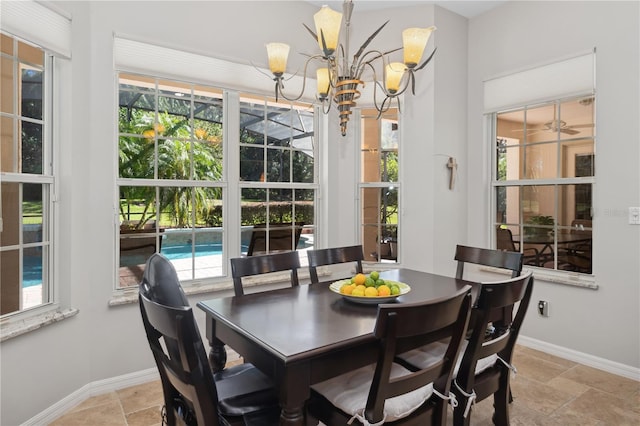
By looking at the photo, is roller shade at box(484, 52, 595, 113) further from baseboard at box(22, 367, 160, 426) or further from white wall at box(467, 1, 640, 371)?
baseboard at box(22, 367, 160, 426)

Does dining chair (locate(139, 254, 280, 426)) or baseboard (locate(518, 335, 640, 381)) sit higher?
dining chair (locate(139, 254, 280, 426))

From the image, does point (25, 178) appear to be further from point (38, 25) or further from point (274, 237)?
point (274, 237)

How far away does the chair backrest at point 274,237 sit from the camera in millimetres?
3523

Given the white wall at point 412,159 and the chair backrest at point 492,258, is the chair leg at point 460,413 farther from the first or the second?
the white wall at point 412,159

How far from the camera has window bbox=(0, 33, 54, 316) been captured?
2238 mm

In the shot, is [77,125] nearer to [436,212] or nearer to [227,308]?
[227,308]

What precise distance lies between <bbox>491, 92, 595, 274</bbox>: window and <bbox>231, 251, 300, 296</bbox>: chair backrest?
2334 mm

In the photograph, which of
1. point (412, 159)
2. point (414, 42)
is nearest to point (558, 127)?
point (412, 159)

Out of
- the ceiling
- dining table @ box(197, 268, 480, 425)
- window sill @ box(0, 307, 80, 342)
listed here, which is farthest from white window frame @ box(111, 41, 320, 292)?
dining table @ box(197, 268, 480, 425)

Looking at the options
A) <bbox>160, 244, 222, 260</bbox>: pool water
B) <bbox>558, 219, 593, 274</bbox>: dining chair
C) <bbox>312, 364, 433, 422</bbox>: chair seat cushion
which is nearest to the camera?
<bbox>312, 364, 433, 422</bbox>: chair seat cushion

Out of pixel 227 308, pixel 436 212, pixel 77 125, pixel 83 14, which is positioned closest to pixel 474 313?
pixel 227 308

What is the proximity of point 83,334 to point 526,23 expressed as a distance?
14.2ft

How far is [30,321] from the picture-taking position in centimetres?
229

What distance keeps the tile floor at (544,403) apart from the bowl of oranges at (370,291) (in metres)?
1.03
